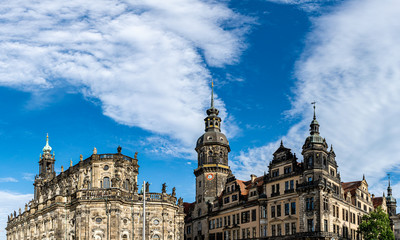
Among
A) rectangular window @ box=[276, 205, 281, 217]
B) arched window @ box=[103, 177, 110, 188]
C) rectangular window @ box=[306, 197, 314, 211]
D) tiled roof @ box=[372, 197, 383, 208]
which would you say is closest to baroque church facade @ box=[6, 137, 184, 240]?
arched window @ box=[103, 177, 110, 188]

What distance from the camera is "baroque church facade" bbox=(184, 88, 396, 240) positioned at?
73.5 m

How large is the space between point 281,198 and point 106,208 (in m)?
27.7

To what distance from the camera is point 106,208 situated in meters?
75.7

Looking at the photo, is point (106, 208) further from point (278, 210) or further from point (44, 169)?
point (44, 169)

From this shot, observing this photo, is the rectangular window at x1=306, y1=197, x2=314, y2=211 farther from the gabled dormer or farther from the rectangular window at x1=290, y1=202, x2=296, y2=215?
the gabled dormer

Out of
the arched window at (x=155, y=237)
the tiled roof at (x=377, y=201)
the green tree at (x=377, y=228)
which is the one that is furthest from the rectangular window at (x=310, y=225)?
the tiled roof at (x=377, y=201)

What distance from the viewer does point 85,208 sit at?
2972 inches

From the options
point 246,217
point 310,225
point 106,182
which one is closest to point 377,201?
point 246,217

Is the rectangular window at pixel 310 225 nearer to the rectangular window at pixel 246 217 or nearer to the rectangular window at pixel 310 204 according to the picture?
→ the rectangular window at pixel 310 204

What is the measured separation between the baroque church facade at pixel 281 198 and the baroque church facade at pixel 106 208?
10048 millimetres

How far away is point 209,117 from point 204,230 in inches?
913

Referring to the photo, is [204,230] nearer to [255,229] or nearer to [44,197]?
[255,229]

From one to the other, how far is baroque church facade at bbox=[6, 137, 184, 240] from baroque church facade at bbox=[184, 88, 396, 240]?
1005 centimetres

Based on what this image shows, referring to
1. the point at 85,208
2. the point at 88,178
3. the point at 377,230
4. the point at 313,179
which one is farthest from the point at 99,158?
the point at 377,230
